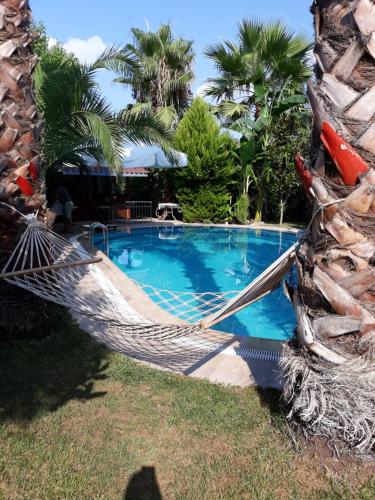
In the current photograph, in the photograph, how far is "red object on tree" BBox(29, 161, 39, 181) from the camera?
3.56 m

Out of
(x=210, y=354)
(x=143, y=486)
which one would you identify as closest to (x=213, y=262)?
(x=210, y=354)

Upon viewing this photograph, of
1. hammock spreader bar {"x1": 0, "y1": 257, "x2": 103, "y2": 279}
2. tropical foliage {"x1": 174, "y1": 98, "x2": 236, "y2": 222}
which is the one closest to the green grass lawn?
hammock spreader bar {"x1": 0, "y1": 257, "x2": 103, "y2": 279}

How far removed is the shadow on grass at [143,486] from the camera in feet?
6.91

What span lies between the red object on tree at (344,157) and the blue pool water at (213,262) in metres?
3.84

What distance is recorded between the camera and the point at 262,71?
36.9 feet

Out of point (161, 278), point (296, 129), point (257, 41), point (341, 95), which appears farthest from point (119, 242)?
point (341, 95)

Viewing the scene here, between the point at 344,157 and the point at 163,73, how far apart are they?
1460 cm

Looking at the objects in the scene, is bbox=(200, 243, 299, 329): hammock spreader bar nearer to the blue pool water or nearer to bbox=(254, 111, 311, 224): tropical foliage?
the blue pool water

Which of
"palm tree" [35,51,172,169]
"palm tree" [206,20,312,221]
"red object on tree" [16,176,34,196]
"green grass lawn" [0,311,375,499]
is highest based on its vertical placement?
"palm tree" [206,20,312,221]

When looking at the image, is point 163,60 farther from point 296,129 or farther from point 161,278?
point 161,278

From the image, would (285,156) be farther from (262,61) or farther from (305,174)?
(305,174)

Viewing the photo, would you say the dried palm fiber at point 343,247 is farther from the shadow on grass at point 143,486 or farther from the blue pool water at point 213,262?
the blue pool water at point 213,262

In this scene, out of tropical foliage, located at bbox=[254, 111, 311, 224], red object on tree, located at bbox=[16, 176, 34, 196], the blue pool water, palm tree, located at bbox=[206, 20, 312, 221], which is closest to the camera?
red object on tree, located at bbox=[16, 176, 34, 196]

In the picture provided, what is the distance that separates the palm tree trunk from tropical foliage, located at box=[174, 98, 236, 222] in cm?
877
